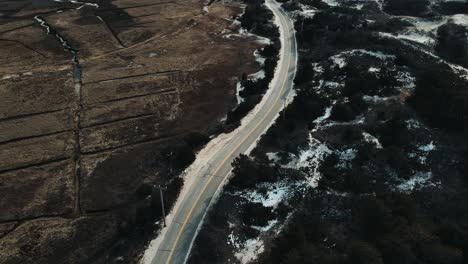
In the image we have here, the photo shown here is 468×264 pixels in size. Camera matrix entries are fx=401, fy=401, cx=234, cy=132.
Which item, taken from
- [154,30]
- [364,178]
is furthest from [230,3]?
[364,178]

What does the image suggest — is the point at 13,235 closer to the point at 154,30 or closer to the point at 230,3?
the point at 154,30

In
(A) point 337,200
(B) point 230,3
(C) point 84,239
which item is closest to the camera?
(C) point 84,239

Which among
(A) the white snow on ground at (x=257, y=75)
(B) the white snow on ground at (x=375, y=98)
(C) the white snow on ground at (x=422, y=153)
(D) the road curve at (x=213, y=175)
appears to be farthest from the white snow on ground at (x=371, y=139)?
(A) the white snow on ground at (x=257, y=75)

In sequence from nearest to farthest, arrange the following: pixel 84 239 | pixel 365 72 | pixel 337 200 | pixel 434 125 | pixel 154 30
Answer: pixel 84 239 < pixel 337 200 < pixel 434 125 < pixel 365 72 < pixel 154 30

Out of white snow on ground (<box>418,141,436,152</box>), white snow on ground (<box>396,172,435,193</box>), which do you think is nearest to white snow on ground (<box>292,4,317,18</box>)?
white snow on ground (<box>418,141,436,152</box>)

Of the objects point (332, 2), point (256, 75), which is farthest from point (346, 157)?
point (332, 2)

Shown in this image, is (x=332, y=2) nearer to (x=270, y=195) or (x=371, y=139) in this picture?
(x=371, y=139)
